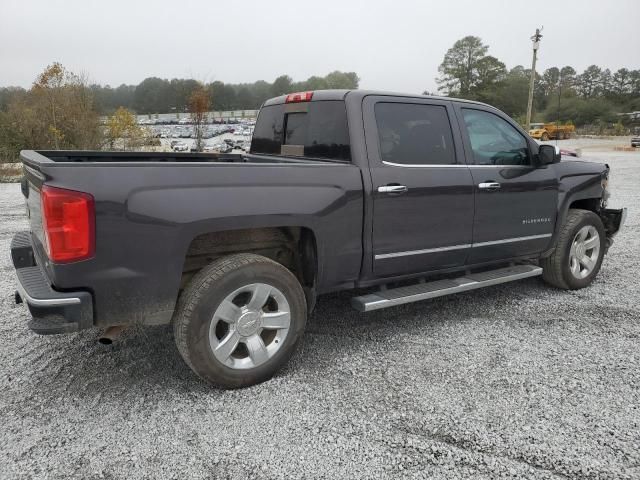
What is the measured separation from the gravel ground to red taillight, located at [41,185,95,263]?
956 millimetres

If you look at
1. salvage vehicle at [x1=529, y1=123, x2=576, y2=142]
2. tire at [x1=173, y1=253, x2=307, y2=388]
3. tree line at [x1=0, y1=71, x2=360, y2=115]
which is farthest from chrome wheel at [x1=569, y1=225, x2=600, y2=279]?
tree line at [x1=0, y1=71, x2=360, y2=115]

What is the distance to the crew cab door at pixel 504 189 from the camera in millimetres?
3979

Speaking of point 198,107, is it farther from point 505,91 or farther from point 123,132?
point 505,91

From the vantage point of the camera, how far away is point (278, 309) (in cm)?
307

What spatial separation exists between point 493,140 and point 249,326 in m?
2.68

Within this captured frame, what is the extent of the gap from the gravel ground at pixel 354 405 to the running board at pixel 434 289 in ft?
1.20

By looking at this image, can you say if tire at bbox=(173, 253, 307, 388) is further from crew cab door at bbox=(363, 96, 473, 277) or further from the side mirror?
the side mirror

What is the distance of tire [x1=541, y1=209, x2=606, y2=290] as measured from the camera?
474 cm

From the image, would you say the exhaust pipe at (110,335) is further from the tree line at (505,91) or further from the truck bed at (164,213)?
the tree line at (505,91)

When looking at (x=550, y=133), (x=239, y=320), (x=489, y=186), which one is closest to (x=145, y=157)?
(x=239, y=320)

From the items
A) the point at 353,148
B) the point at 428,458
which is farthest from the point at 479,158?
the point at 428,458

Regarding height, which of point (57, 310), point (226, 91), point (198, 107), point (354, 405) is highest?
point (226, 91)

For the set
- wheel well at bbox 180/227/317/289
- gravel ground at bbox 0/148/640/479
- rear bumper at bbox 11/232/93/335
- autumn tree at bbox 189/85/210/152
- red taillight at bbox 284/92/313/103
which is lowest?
gravel ground at bbox 0/148/640/479

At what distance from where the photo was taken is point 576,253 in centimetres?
490
